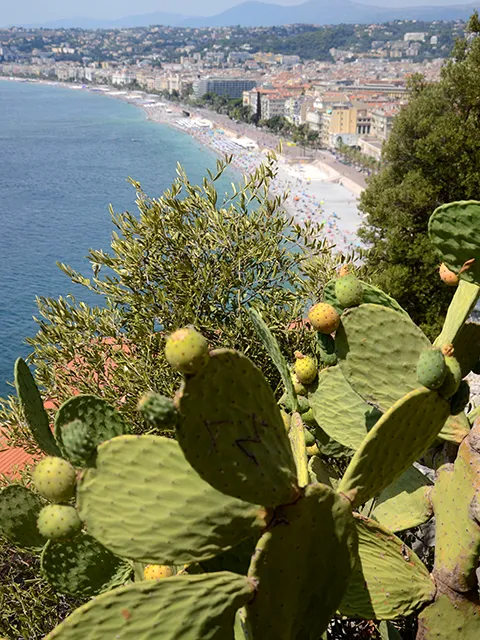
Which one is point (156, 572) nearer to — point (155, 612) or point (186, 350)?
point (155, 612)

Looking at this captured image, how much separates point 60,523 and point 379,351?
49.9 inches

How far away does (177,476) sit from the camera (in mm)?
1638

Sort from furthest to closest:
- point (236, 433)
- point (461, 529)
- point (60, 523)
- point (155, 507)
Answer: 1. point (461, 529)
2. point (60, 523)
3. point (155, 507)
4. point (236, 433)

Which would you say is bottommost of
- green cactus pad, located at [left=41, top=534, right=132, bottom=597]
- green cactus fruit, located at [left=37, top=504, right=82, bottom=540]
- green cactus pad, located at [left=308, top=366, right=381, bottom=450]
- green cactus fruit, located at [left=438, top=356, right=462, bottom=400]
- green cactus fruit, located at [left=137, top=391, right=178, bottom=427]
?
green cactus pad, located at [left=41, top=534, right=132, bottom=597]

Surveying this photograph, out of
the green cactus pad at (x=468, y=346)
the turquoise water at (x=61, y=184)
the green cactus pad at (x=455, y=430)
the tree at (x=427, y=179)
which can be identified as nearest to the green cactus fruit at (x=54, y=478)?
the green cactus pad at (x=455, y=430)

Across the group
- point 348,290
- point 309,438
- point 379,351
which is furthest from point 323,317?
point 309,438

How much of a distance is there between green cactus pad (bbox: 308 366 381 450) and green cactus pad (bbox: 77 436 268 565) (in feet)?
4.55

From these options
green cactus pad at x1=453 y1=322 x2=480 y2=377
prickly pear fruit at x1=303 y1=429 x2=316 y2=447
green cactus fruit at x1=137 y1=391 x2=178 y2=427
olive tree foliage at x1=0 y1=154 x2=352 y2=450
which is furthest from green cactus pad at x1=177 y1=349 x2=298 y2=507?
olive tree foliage at x1=0 y1=154 x2=352 y2=450

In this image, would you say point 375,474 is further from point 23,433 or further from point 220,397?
point 23,433

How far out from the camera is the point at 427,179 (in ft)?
35.4

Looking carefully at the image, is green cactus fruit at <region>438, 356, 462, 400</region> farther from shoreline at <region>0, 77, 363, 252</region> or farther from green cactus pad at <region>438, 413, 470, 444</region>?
shoreline at <region>0, 77, 363, 252</region>

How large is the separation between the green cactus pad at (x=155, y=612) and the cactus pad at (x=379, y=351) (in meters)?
1.09

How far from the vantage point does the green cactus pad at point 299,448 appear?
2217mm

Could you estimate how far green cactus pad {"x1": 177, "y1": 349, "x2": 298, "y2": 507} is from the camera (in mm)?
1366
